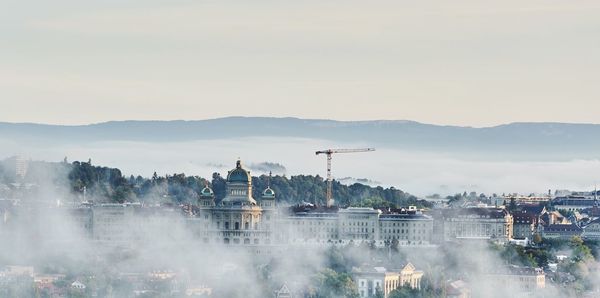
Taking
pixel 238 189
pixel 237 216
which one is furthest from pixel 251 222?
pixel 238 189

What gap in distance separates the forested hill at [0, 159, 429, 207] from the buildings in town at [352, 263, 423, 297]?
18549mm

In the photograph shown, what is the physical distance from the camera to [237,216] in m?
65.6

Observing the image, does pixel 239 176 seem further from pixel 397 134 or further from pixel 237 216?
pixel 397 134

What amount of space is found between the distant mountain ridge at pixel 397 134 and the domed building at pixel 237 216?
34593 millimetres

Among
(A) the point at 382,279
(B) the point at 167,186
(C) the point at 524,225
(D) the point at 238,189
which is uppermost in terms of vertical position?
(B) the point at 167,186

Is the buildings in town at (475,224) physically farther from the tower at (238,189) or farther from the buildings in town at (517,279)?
the buildings in town at (517,279)

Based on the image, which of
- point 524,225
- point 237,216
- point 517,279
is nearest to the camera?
point 517,279

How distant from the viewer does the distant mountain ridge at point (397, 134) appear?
367ft

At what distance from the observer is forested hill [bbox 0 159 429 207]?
249 feet

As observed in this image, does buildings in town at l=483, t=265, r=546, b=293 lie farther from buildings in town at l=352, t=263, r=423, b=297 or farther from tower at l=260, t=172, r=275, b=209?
tower at l=260, t=172, r=275, b=209

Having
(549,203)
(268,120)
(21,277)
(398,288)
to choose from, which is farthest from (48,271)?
(268,120)

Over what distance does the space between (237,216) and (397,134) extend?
59.2 metres

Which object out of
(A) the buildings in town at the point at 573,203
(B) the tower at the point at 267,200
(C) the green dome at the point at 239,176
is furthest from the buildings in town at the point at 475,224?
(A) the buildings in town at the point at 573,203

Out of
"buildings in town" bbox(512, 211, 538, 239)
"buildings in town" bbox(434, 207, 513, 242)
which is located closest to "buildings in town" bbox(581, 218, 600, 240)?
"buildings in town" bbox(512, 211, 538, 239)
